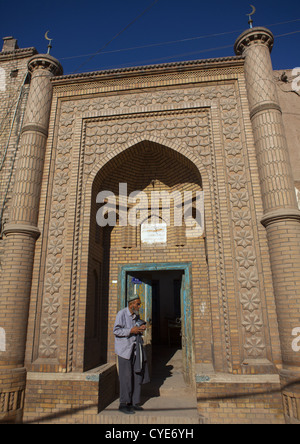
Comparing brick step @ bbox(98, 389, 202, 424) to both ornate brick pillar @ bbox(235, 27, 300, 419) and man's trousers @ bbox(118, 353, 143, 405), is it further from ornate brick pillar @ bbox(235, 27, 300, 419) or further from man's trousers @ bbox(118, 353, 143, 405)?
ornate brick pillar @ bbox(235, 27, 300, 419)

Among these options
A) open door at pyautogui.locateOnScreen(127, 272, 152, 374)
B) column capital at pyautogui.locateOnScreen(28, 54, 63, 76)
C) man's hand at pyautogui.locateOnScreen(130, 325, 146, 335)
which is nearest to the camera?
man's hand at pyautogui.locateOnScreen(130, 325, 146, 335)

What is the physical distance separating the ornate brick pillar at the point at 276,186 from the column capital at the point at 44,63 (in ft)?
11.8

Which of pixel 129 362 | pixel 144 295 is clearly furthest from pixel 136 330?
pixel 144 295

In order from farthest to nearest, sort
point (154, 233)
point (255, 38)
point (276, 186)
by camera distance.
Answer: point (154, 233) < point (255, 38) < point (276, 186)

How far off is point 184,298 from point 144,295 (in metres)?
0.81

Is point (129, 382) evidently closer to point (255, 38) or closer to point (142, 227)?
point (142, 227)

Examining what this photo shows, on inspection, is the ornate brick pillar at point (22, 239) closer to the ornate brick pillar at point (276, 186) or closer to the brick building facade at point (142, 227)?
the brick building facade at point (142, 227)

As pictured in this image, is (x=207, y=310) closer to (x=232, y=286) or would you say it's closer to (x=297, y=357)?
(x=232, y=286)

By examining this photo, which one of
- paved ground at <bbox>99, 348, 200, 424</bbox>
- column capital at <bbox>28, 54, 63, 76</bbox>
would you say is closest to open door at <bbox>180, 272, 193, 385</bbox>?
paved ground at <bbox>99, 348, 200, 424</bbox>

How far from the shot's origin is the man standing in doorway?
167 inches

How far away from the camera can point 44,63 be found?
5941 millimetres

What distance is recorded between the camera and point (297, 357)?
12.5 feet

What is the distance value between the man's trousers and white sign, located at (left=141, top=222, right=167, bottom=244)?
7.74ft
